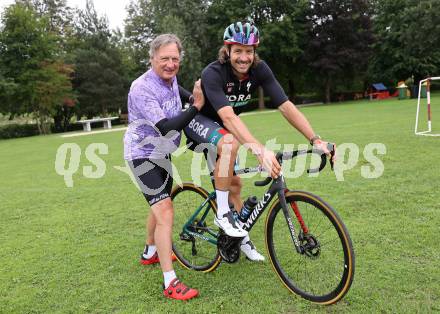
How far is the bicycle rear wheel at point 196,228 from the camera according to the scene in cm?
449

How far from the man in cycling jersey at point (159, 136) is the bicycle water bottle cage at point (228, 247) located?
48 cm

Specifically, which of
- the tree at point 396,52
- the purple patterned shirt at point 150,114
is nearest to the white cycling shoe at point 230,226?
the purple patterned shirt at point 150,114

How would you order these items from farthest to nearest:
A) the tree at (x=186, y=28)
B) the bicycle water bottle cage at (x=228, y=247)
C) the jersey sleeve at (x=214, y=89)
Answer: the tree at (x=186, y=28), the bicycle water bottle cage at (x=228, y=247), the jersey sleeve at (x=214, y=89)

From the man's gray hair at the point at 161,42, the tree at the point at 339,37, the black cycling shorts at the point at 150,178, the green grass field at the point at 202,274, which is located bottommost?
the green grass field at the point at 202,274

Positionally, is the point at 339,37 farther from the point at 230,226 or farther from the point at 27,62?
the point at 230,226

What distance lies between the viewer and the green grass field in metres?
3.67

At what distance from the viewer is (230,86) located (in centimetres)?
395

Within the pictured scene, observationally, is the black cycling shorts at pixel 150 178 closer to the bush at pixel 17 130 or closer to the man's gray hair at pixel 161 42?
the man's gray hair at pixel 161 42

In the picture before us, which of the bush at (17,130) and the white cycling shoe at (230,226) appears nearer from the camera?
the white cycling shoe at (230,226)

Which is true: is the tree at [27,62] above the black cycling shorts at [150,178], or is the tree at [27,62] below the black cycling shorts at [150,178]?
above

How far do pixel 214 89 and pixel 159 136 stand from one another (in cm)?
70

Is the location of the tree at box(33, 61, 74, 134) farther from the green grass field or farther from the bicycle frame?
the bicycle frame

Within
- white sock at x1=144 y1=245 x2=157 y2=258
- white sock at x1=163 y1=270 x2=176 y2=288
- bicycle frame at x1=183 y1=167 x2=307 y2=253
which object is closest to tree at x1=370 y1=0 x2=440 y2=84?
white sock at x1=144 y1=245 x2=157 y2=258

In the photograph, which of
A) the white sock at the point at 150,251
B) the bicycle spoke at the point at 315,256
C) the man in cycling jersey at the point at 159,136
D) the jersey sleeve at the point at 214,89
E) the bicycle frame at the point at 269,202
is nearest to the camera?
the bicycle spoke at the point at 315,256
